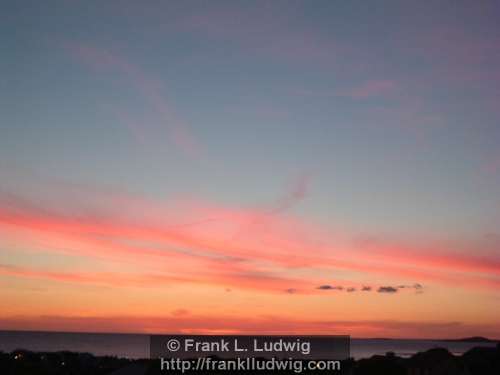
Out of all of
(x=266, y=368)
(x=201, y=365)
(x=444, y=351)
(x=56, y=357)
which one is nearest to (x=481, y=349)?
(x=444, y=351)

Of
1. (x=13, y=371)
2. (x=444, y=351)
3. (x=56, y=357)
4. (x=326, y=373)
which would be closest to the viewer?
(x=444, y=351)

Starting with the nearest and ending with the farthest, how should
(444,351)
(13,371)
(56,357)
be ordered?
(444,351)
(13,371)
(56,357)

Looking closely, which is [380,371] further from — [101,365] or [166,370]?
[101,365]

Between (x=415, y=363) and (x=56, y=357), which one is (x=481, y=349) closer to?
(x=415, y=363)

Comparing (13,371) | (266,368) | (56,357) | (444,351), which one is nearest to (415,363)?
(444,351)

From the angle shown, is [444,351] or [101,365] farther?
[101,365]

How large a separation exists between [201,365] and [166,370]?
4.35 metres

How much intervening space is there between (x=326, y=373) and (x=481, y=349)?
13.0 metres

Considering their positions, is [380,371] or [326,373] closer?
[380,371]

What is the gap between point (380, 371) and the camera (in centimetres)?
3866

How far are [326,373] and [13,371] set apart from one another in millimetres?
23465

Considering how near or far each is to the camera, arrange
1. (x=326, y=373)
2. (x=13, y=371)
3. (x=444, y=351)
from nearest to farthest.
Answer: (x=444, y=351) < (x=13, y=371) < (x=326, y=373)

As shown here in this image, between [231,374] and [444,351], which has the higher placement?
[444,351]

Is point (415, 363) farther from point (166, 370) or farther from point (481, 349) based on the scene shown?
→ point (166, 370)
